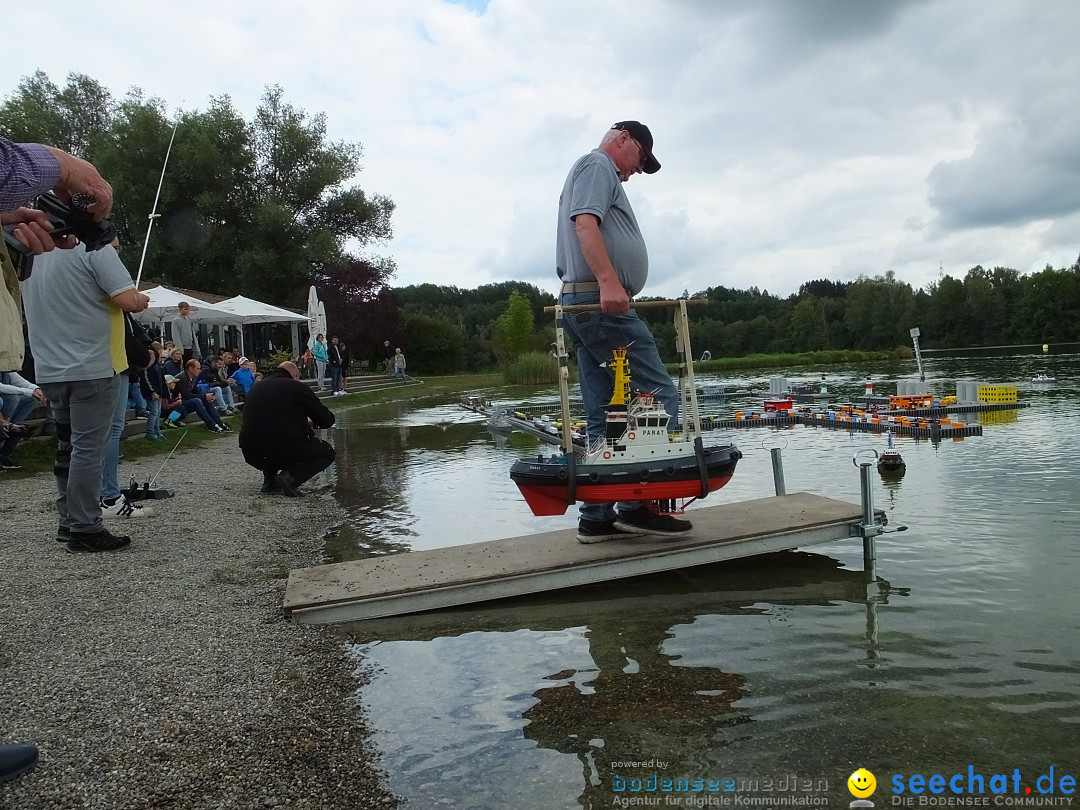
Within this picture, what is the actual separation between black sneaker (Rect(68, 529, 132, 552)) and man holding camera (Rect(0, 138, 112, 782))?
11.0ft

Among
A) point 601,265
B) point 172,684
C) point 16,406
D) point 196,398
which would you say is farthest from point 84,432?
point 196,398

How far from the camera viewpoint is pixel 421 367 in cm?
6494

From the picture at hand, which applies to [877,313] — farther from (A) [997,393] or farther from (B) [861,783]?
(B) [861,783]

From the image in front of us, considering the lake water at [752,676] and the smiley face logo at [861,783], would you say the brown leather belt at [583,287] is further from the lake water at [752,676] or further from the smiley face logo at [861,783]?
the smiley face logo at [861,783]

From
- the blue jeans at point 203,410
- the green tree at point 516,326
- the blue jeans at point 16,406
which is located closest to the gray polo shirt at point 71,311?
the blue jeans at point 16,406

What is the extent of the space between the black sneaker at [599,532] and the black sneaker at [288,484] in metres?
5.13

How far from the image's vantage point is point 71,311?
5.51 m

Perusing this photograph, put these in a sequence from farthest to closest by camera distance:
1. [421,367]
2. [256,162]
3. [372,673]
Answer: [421,367], [256,162], [372,673]

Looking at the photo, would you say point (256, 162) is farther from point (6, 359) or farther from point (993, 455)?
point (6, 359)

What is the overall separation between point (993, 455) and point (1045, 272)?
365 ft

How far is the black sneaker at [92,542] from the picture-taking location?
5.79 meters

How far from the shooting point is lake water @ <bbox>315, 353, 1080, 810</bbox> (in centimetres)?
295

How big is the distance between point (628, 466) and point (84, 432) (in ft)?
13.0

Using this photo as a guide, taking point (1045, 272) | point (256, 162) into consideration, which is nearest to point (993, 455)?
point (256, 162)
